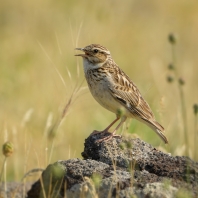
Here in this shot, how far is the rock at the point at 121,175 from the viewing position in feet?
22.3

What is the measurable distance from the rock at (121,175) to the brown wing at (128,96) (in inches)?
73.5

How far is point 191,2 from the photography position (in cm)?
2386

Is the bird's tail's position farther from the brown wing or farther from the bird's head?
the bird's head

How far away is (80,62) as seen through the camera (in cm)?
1639

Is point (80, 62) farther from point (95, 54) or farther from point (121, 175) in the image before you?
point (121, 175)

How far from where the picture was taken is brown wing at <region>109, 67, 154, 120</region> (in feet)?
32.2

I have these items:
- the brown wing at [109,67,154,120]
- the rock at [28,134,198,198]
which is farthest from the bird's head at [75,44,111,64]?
the rock at [28,134,198,198]

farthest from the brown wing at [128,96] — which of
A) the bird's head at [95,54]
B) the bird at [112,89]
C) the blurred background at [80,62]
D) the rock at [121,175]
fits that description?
the rock at [121,175]

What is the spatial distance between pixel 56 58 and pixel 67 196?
11108 millimetres

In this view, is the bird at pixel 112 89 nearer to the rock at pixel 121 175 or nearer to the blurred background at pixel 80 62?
the blurred background at pixel 80 62

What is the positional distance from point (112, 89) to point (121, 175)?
265 cm

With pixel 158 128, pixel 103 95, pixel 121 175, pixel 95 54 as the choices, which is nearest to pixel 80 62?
pixel 95 54

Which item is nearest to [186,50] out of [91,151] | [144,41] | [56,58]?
[144,41]

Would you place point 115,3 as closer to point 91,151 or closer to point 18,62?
point 18,62
